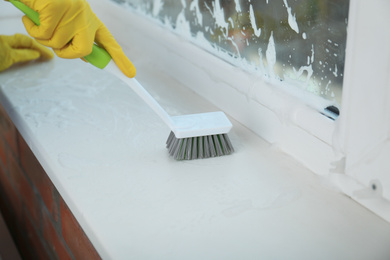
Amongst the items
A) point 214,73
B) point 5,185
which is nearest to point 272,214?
point 214,73

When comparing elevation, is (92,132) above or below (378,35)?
below

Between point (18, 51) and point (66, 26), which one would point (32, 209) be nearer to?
point (18, 51)

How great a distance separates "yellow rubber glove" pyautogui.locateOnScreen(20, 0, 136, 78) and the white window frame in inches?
9.5

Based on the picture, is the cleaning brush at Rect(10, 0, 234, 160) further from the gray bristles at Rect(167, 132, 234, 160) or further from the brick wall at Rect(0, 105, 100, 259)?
the brick wall at Rect(0, 105, 100, 259)

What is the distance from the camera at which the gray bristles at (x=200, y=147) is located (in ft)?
2.57

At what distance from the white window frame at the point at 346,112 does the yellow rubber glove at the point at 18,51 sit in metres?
0.43

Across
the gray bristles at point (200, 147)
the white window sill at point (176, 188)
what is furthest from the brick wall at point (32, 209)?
the gray bristles at point (200, 147)

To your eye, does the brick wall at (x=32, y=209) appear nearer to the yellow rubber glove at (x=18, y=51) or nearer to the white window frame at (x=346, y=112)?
the yellow rubber glove at (x=18, y=51)

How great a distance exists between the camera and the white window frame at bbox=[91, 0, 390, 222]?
0.58 m

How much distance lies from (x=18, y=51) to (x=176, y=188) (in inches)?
24.9

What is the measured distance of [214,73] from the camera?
37.1 inches

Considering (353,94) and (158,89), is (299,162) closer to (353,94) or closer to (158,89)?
(353,94)

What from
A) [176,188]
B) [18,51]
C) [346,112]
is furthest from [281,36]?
[18,51]

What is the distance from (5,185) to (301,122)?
906mm
